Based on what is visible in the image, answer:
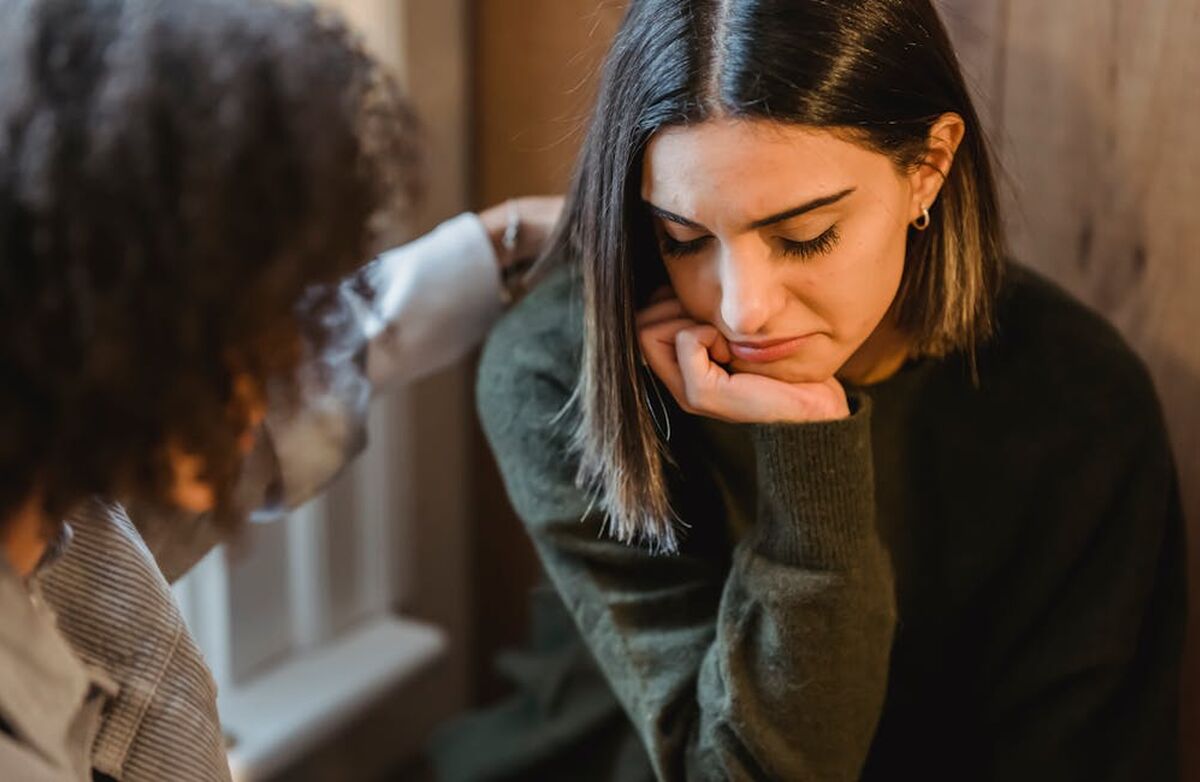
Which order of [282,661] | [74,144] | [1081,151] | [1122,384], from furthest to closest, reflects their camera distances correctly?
[282,661]
[1081,151]
[1122,384]
[74,144]

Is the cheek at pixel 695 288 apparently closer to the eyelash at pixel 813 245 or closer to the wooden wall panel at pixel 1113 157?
the eyelash at pixel 813 245

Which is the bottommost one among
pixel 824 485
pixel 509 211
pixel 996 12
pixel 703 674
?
pixel 703 674

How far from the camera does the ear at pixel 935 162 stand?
2.88 ft

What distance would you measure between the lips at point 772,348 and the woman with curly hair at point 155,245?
266mm

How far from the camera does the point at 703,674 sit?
0.95m

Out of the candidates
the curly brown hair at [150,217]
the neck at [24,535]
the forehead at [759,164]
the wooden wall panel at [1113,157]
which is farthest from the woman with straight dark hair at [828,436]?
the neck at [24,535]

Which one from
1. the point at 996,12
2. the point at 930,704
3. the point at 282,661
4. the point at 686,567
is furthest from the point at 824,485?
the point at 282,661

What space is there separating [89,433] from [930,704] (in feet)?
2.30

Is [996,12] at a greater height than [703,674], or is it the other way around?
[996,12]

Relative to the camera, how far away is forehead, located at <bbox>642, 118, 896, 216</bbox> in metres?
0.81

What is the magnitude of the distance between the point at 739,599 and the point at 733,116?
0.32 metres

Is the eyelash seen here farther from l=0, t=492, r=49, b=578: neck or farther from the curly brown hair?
l=0, t=492, r=49, b=578: neck

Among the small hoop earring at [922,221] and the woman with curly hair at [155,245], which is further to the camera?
the small hoop earring at [922,221]

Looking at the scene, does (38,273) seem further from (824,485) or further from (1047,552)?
(1047,552)
